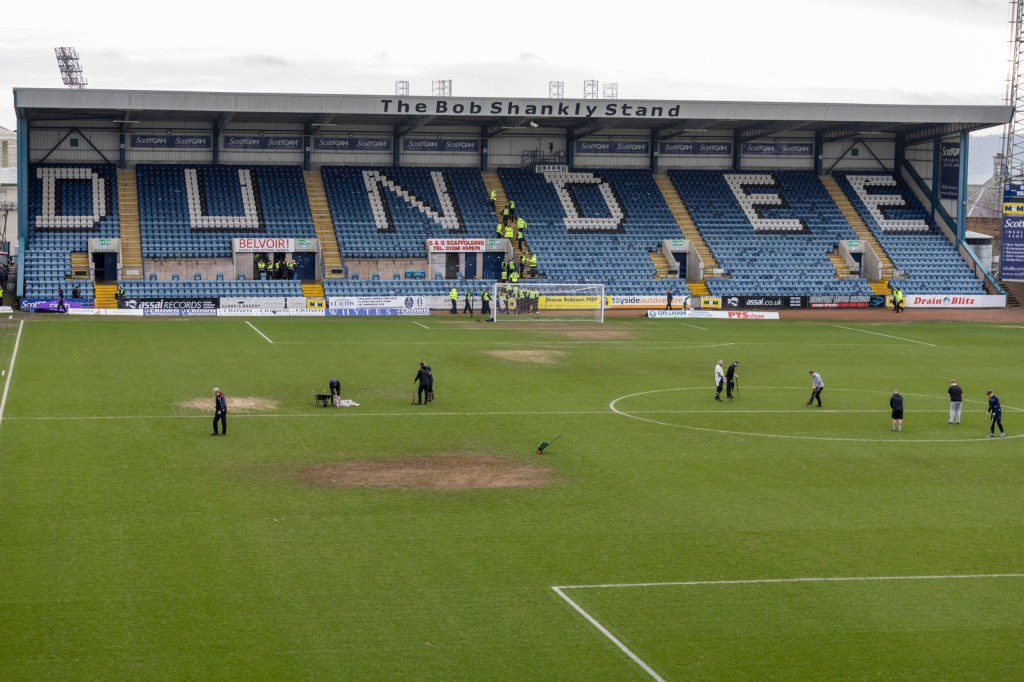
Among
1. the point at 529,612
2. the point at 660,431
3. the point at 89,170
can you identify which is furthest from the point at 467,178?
the point at 529,612

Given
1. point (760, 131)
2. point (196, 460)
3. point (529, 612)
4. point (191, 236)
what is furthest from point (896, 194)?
point (529, 612)

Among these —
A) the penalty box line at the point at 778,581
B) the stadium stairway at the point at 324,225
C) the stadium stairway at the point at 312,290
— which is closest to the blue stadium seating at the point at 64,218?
the stadium stairway at the point at 312,290

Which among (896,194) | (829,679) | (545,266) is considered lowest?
(829,679)

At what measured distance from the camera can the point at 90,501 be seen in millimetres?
25547

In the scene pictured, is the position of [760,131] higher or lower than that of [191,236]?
higher

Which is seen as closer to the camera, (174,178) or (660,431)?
(660,431)

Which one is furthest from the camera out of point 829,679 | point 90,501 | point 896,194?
point 896,194

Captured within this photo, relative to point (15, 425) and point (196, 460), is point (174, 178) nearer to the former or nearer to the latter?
point (15, 425)

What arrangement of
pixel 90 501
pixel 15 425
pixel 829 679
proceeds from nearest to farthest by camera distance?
pixel 829 679 → pixel 90 501 → pixel 15 425

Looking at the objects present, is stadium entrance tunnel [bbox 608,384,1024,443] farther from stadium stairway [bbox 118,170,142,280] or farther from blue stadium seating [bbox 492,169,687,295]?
stadium stairway [bbox 118,170,142,280]

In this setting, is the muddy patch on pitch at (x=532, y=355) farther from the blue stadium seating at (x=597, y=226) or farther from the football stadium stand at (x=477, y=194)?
the blue stadium seating at (x=597, y=226)

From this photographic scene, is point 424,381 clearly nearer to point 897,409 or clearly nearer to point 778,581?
point 897,409

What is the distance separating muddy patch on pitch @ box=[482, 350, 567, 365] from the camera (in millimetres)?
51359

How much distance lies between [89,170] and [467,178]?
27.2 metres
